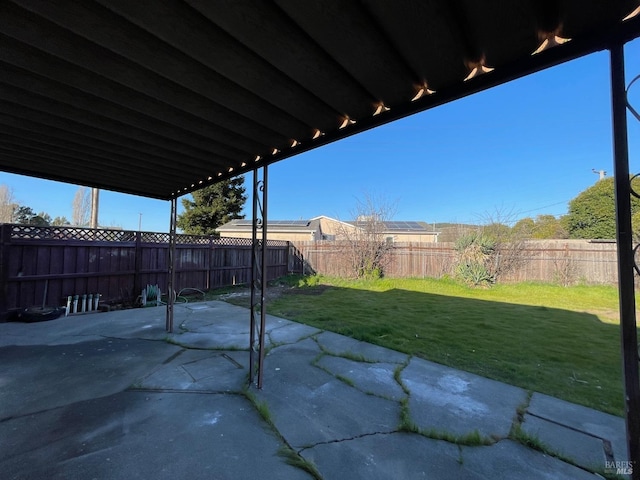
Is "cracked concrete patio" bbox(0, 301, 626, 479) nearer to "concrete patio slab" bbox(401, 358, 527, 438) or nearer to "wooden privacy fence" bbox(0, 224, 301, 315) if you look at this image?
"concrete patio slab" bbox(401, 358, 527, 438)

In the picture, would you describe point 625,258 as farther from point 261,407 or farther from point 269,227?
point 269,227

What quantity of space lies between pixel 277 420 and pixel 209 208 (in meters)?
15.7

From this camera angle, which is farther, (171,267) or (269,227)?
(269,227)

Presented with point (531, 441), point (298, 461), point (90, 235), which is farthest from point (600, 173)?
point (90, 235)

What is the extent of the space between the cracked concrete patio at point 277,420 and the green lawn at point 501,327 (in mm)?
462

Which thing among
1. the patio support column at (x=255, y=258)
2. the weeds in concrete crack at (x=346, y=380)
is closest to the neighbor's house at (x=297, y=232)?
the patio support column at (x=255, y=258)

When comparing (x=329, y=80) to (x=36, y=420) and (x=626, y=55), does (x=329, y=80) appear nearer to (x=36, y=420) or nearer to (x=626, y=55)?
(x=626, y=55)

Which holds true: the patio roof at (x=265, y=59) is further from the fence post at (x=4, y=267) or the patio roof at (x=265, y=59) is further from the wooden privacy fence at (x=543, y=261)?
the wooden privacy fence at (x=543, y=261)

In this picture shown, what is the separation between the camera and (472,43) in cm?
121

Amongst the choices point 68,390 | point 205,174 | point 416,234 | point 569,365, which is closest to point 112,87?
point 205,174

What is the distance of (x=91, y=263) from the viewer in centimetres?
590

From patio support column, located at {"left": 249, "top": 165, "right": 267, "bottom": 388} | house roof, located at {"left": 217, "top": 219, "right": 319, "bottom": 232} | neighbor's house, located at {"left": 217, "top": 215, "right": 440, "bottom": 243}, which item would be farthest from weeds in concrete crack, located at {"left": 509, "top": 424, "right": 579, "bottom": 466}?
house roof, located at {"left": 217, "top": 219, "right": 319, "bottom": 232}

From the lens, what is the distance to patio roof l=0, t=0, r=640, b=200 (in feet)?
3.65

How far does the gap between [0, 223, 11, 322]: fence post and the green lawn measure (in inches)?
180
